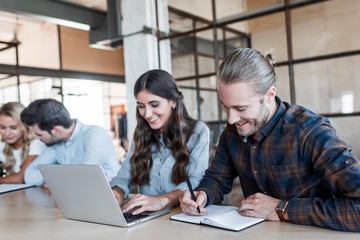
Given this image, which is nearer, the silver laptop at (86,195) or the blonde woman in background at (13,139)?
the silver laptop at (86,195)

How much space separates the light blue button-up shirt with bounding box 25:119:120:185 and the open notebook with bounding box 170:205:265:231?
1104 millimetres

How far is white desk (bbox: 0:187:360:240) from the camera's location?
1074 mm

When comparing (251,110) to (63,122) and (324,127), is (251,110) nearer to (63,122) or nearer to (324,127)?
(324,127)

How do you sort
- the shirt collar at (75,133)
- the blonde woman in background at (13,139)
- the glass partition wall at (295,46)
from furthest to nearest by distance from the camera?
the blonde woman in background at (13,139) < the glass partition wall at (295,46) < the shirt collar at (75,133)

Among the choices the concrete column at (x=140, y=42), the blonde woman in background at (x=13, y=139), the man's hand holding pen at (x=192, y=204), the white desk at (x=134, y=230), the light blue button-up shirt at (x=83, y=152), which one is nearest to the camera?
the white desk at (x=134, y=230)

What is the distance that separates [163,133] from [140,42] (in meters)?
2.23

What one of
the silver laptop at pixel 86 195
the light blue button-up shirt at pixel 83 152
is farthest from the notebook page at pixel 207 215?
the light blue button-up shirt at pixel 83 152

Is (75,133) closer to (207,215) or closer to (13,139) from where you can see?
(13,139)

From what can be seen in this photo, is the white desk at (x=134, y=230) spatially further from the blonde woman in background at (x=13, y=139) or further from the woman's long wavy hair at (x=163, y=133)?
the blonde woman in background at (x=13, y=139)

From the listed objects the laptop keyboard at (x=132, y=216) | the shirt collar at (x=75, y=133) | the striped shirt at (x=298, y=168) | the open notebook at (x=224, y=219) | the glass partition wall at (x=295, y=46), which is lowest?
the laptop keyboard at (x=132, y=216)

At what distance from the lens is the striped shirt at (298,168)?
3.55ft

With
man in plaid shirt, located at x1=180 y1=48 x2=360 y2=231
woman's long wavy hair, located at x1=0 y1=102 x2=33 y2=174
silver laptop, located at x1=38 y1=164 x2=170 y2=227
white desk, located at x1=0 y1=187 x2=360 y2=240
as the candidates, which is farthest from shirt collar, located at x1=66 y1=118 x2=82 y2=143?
man in plaid shirt, located at x1=180 y1=48 x2=360 y2=231

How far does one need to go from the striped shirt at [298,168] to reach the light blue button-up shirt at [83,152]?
985mm

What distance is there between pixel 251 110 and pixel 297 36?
210cm
